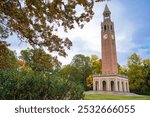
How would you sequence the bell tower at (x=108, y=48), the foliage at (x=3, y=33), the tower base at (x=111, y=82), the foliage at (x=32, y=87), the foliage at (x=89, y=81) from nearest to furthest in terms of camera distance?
the foliage at (x=32, y=87) → the foliage at (x=3, y=33) → the tower base at (x=111, y=82) → the bell tower at (x=108, y=48) → the foliage at (x=89, y=81)

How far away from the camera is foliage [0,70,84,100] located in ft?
21.5

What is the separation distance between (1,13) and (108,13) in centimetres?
6323

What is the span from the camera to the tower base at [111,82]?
213 ft

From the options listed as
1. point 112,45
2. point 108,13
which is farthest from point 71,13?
point 108,13

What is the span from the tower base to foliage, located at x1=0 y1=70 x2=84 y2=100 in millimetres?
57897

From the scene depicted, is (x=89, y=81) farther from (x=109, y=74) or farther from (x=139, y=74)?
→ (x=139, y=74)

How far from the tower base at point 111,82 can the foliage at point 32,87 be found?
57897 mm

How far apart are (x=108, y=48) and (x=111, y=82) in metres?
7.97

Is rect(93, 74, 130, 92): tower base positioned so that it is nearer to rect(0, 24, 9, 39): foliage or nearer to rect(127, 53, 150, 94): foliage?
rect(127, 53, 150, 94): foliage

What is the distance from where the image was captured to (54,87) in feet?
23.7

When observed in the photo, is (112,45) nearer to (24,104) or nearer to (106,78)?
(106,78)

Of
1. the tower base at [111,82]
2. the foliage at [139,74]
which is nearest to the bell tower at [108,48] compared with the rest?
the tower base at [111,82]

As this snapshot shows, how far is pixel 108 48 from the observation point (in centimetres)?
6669

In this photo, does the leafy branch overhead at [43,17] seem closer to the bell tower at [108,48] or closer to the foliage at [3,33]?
the foliage at [3,33]
